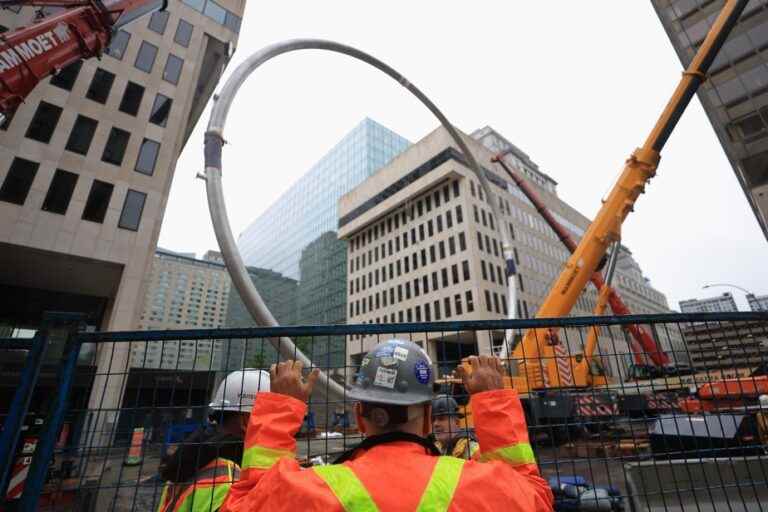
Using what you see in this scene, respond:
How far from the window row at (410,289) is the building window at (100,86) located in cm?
3378

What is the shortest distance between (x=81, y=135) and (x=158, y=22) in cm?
913

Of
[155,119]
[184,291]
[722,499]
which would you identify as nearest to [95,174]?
[155,119]

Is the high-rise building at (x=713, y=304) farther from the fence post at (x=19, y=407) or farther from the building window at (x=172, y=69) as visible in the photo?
the fence post at (x=19, y=407)

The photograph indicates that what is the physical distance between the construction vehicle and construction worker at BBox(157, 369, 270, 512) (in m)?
10.8

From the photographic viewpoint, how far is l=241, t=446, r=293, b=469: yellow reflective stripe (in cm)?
151

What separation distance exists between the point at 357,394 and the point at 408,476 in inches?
17.7

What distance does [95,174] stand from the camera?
1803 cm

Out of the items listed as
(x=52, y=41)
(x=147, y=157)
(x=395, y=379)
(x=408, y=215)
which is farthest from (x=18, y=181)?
(x=408, y=215)

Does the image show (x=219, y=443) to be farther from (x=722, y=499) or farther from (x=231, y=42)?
(x=231, y=42)

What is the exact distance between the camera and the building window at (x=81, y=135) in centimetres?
1794

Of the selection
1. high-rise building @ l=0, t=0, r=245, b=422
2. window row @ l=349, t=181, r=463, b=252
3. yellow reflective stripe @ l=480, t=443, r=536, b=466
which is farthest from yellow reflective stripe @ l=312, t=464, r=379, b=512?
window row @ l=349, t=181, r=463, b=252

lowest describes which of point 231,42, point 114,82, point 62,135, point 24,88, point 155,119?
point 24,88

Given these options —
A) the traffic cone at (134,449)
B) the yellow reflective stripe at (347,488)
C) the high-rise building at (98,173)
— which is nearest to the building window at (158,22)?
the high-rise building at (98,173)

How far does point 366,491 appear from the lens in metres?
1.25
